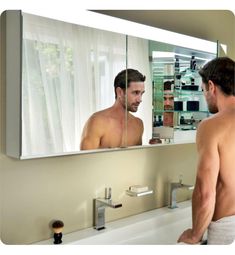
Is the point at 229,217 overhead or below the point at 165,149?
below

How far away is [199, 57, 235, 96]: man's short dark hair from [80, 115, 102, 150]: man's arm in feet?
1.70

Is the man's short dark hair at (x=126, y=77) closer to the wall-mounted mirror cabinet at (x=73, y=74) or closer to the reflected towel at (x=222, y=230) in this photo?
the wall-mounted mirror cabinet at (x=73, y=74)

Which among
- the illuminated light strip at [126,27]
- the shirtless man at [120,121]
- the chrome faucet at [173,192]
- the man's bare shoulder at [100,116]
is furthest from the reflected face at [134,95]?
the chrome faucet at [173,192]

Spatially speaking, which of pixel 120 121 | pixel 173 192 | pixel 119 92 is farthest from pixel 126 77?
pixel 173 192

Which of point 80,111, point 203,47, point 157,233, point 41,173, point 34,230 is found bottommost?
point 157,233

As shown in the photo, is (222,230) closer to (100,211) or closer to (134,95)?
→ (100,211)

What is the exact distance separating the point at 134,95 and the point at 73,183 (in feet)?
1.48

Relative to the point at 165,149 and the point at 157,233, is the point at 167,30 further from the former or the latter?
the point at 157,233

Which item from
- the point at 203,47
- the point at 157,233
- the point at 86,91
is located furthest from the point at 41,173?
the point at 203,47

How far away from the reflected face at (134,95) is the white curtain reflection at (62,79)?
9 cm

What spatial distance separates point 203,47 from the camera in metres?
1.69

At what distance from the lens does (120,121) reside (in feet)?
4.51

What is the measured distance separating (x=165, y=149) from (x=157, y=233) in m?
0.40

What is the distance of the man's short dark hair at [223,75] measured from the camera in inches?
52.9
